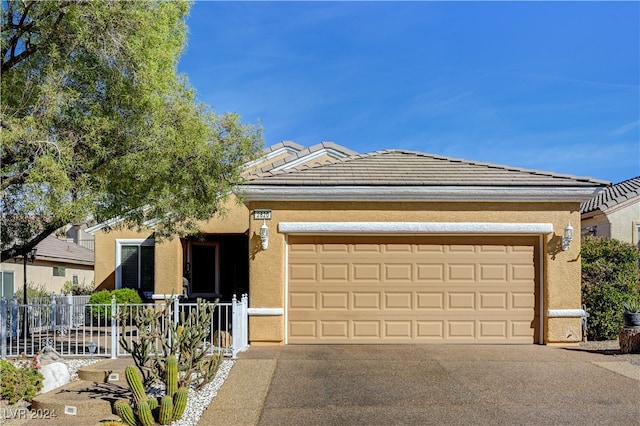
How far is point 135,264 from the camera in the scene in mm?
18906

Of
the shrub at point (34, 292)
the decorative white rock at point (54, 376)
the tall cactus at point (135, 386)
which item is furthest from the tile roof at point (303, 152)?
the tall cactus at point (135, 386)

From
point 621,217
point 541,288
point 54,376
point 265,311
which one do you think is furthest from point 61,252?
point 621,217

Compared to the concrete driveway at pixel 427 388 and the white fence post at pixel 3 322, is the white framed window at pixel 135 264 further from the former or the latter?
the concrete driveway at pixel 427 388

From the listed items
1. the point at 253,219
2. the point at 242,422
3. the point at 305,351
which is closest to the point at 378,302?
the point at 305,351

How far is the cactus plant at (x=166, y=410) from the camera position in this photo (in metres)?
6.85

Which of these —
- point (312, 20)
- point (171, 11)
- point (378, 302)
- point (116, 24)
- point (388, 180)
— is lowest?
point (378, 302)

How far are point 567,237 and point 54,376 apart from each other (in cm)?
993

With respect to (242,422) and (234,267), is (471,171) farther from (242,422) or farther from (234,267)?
(234,267)

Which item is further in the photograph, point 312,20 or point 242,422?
point 312,20

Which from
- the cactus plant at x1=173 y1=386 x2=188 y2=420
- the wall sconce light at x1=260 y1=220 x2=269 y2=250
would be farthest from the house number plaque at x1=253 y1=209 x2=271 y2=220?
the cactus plant at x1=173 y1=386 x2=188 y2=420

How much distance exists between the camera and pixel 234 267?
780 inches

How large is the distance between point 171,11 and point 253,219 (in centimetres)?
447

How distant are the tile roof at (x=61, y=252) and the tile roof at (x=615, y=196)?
63.5 feet

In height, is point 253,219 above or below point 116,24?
below
